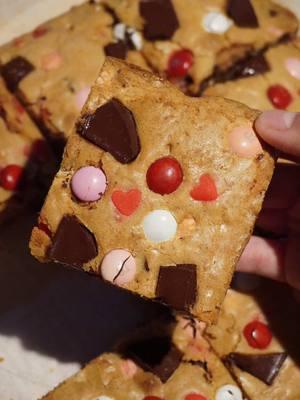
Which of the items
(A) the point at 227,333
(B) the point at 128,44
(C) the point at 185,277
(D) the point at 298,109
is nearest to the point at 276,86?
(D) the point at 298,109

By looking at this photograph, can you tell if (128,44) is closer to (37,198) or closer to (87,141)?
(37,198)

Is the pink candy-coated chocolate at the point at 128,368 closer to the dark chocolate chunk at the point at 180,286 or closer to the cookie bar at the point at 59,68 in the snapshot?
the dark chocolate chunk at the point at 180,286

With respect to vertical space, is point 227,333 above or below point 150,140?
below

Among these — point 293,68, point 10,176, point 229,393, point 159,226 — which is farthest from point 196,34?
point 229,393

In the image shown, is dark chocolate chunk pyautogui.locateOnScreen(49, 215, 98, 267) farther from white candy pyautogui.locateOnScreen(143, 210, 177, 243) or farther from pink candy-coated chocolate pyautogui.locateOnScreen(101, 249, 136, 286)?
white candy pyautogui.locateOnScreen(143, 210, 177, 243)

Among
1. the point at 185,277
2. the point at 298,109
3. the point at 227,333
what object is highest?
the point at 185,277

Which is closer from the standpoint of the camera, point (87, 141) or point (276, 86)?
point (87, 141)

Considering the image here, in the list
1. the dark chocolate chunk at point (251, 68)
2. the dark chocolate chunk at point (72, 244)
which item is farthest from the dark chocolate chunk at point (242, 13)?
the dark chocolate chunk at point (72, 244)

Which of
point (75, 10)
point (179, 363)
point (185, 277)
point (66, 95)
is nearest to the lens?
point (185, 277)
